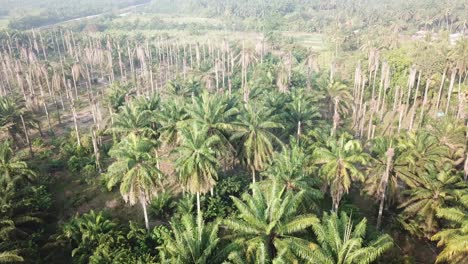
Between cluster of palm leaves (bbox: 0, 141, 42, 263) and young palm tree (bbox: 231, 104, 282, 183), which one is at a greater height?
young palm tree (bbox: 231, 104, 282, 183)

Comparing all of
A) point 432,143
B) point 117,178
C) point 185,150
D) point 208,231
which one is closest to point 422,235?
point 432,143

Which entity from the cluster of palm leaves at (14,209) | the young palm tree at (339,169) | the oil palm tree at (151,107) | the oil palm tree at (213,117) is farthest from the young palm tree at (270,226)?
the oil palm tree at (151,107)

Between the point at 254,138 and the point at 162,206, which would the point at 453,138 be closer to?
the point at 254,138

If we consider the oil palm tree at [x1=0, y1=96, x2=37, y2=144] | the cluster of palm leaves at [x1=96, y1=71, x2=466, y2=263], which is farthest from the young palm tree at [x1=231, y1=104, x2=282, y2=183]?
the oil palm tree at [x1=0, y1=96, x2=37, y2=144]

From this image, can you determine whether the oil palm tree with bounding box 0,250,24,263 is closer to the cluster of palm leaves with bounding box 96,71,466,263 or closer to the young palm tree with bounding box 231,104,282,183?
the cluster of palm leaves with bounding box 96,71,466,263

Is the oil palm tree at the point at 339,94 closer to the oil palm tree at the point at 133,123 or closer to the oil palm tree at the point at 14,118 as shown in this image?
the oil palm tree at the point at 133,123
